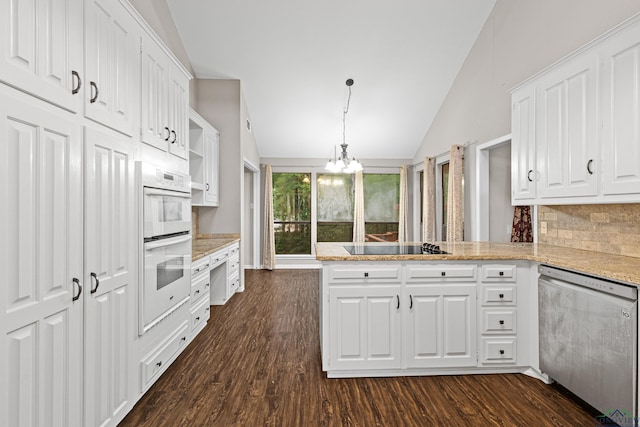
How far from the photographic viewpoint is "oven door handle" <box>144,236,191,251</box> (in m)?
2.25

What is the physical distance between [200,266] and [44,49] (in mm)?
2380

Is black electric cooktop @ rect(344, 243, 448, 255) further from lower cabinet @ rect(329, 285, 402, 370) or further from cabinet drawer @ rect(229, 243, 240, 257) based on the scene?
cabinet drawer @ rect(229, 243, 240, 257)

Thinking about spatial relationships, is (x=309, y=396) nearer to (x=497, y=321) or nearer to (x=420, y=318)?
(x=420, y=318)

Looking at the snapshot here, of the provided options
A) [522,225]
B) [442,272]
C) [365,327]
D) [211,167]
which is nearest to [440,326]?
[442,272]

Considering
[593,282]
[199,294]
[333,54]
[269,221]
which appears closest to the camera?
[593,282]

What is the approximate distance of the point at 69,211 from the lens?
1.54m

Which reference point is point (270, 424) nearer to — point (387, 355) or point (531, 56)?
point (387, 355)

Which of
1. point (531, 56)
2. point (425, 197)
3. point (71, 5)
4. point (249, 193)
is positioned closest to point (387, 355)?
point (71, 5)

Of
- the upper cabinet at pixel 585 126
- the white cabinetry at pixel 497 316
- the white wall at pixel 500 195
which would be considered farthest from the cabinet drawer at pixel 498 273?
the white wall at pixel 500 195

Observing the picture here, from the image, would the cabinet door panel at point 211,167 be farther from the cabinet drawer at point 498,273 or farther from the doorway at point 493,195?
the doorway at point 493,195

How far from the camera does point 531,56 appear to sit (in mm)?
3357

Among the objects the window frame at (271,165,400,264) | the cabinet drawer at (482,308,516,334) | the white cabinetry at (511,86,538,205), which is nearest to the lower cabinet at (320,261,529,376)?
the cabinet drawer at (482,308,516,334)

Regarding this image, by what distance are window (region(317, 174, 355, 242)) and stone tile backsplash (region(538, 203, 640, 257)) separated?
437 centimetres

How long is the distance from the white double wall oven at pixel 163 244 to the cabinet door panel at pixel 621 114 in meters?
3.01
